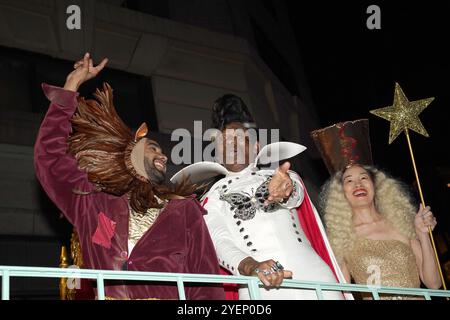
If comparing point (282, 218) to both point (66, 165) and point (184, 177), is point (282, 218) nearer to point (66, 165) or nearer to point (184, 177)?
point (184, 177)

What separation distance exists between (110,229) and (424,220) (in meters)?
2.05

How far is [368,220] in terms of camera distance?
4.03 metres

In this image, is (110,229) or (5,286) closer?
(5,286)

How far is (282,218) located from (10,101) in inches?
194

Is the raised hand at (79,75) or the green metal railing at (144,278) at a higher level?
the raised hand at (79,75)

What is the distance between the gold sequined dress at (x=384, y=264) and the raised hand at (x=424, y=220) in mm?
160

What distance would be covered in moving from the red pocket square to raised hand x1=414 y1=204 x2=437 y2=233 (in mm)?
2013

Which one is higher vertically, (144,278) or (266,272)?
(266,272)

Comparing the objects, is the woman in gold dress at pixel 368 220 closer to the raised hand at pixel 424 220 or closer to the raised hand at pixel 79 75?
the raised hand at pixel 424 220

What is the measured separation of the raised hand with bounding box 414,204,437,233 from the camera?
3768 millimetres

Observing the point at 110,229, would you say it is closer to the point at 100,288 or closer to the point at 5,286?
the point at 100,288

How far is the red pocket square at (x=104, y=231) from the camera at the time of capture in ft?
9.51

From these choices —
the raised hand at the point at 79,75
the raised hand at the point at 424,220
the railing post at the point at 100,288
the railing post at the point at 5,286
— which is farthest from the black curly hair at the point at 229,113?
the railing post at the point at 5,286

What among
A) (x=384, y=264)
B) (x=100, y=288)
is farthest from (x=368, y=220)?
(x=100, y=288)
